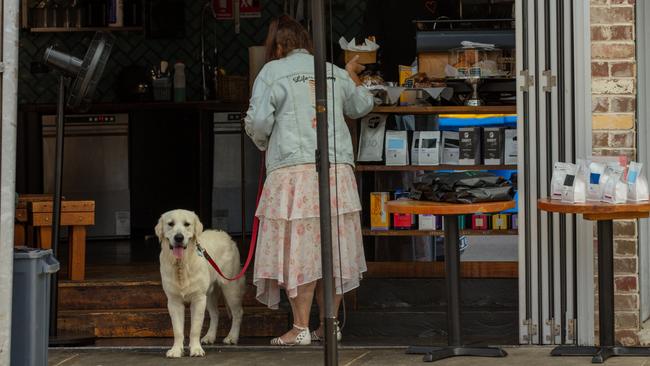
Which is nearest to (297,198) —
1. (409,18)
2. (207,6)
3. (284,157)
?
(284,157)

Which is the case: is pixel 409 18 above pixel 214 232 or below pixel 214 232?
above

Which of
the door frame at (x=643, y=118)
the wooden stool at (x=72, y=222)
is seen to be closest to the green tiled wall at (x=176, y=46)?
the wooden stool at (x=72, y=222)

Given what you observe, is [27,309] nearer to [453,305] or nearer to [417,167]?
[453,305]

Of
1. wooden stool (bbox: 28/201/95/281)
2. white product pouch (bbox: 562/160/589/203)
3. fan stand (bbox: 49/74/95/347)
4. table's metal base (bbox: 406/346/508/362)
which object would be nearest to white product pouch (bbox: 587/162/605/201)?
white product pouch (bbox: 562/160/589/203)

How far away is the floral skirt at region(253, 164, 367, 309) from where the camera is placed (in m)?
7.23

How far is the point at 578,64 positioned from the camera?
22.3 ft

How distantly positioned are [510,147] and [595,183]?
6.52ft

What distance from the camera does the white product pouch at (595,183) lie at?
6.19m

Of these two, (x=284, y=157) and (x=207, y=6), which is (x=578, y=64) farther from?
(x=207, y=6)

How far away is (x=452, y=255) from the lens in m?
6.48

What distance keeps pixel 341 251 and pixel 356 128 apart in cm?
117

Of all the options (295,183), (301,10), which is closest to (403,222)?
(295,183)

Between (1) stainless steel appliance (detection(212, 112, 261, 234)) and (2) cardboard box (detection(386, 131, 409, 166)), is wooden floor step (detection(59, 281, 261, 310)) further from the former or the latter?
(1) stainless steel appliance (detection(212, 112, 261, 234))

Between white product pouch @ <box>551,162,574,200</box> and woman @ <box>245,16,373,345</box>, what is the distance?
136 cm
